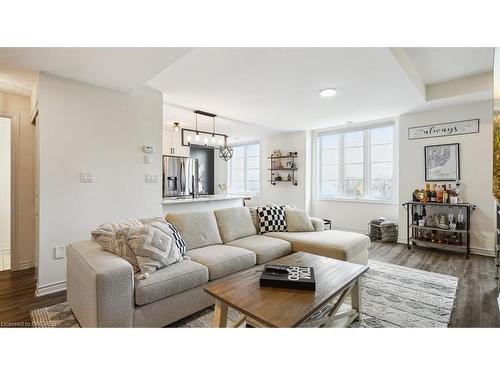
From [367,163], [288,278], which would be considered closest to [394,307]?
[288,278]

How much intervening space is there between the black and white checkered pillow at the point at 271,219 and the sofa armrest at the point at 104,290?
1.93 metres

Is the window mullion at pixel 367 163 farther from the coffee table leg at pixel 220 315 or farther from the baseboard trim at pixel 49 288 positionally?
the baseboard trim at pixel 49 288

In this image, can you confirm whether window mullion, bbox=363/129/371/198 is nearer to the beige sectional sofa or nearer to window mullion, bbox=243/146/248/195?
the beige sectional sofa

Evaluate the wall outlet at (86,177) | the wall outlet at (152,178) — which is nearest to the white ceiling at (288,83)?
the wall outlet at (152,178)

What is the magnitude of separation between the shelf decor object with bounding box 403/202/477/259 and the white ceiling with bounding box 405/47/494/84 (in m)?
1.82

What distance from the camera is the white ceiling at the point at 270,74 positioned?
2215 millimetres

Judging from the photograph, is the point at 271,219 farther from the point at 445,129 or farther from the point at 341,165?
the point at 445,129

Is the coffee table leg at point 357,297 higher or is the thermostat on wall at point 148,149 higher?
the thermostat on wall at point 148,149

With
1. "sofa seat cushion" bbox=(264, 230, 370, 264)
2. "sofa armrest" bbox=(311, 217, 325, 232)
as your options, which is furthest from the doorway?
"sofa armrest" bbox=(311, 217, 325, 232)

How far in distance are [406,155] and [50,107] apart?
5144 mm

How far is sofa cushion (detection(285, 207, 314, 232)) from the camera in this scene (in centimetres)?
337

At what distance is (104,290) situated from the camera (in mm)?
1528

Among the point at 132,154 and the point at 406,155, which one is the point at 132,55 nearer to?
the point at 132,154

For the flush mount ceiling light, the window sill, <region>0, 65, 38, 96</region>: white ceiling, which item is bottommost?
the window sill
